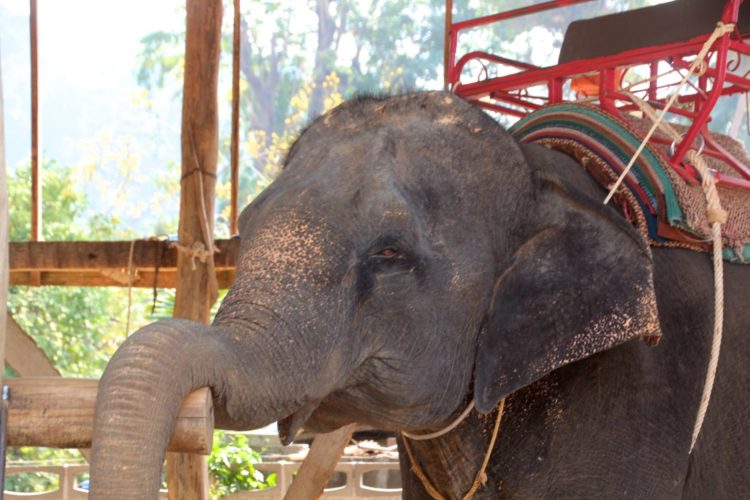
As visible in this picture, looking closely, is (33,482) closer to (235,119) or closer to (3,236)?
(235,119)

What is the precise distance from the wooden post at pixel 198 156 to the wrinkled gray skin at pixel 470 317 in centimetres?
203

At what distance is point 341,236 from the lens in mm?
2117

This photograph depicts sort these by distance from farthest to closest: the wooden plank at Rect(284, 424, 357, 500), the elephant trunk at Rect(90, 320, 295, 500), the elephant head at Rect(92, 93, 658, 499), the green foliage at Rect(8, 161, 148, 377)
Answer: the green foliage at Rect(8, 161, 148, 377) → the wooden plank at Rect(284, 424, 357, 500) → the elephant head at Rect(92, 93, 658, 499) → the elephant trunk at Rect(90, 320, 295, 500)

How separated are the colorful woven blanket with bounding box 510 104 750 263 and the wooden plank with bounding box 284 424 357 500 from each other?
5.68ft

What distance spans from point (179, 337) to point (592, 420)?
1.04 meters

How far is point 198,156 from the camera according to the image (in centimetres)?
455

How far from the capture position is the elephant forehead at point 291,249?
81.2 inches

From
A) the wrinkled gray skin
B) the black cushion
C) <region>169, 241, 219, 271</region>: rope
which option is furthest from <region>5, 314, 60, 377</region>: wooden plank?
the wrinkled gray skin

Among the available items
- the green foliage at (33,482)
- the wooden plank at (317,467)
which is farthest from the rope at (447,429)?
the green foliage at (33,482)

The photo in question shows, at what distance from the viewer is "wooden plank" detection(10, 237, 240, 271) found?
191 inches

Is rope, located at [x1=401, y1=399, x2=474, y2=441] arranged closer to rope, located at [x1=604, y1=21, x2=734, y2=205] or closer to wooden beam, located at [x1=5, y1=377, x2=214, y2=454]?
rope, located at [x1=604, y1=21, x2=734, y2=205]

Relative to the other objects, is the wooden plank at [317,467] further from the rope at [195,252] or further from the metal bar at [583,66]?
the metal bar at [583,66]

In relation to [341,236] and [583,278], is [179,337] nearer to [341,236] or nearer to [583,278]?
[341,236]

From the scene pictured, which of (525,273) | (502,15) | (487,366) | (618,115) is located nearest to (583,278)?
(525,273)
